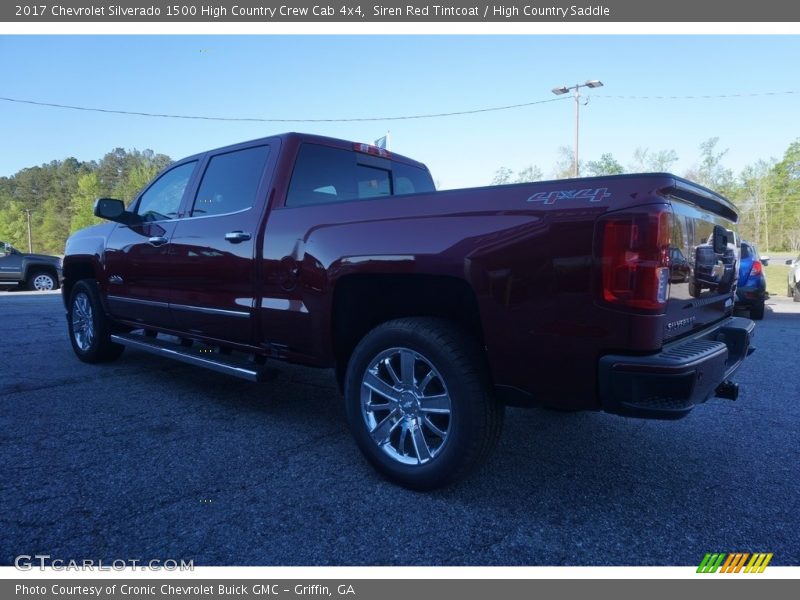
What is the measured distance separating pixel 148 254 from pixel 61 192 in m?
103

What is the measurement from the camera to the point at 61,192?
88.7 m

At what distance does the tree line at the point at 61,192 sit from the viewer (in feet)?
230

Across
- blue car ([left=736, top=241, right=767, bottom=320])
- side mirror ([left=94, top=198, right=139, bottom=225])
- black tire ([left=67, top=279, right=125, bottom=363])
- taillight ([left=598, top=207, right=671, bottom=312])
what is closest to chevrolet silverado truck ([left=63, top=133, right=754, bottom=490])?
taillight ([left=598, top=207, right=671, bottom=312])

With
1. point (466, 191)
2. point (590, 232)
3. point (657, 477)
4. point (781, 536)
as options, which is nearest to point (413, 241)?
point (466, 191)

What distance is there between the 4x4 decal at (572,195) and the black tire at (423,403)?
0.74 metres

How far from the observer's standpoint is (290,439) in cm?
326

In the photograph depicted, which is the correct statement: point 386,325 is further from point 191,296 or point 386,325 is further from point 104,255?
point 104,255

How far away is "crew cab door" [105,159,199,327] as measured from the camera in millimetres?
4215

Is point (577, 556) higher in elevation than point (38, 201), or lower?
lower

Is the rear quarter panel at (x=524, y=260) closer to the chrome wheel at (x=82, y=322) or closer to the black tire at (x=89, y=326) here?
the black tire at (x=89, y=326)

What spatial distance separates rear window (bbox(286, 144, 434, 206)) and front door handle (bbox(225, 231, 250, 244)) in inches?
13.7

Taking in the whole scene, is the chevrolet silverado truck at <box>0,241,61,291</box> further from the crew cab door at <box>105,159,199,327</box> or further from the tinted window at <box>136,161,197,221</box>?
the tinted window at <box>136,161,197,221</box>

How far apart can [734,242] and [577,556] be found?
2061 millimetres

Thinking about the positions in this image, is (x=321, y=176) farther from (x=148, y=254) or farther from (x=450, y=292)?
(x=148, y=254)
